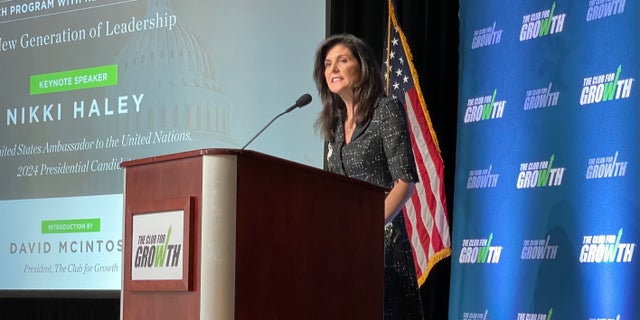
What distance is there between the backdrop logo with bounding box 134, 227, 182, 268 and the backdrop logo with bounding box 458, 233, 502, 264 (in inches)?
105

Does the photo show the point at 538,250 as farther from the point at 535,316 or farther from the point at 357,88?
the point at 357,88

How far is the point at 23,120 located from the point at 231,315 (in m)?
4.13

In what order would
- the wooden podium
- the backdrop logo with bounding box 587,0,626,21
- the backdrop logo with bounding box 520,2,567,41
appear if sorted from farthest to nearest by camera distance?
the backdrop logo with bounding box 520,2,567,41 < the backdrop logo with bounding box 587,0,626,21 < the wooden podium

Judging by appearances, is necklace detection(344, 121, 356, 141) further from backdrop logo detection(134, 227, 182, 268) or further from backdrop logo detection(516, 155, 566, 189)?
backdrop logo detection(516, 155, 566, 189)

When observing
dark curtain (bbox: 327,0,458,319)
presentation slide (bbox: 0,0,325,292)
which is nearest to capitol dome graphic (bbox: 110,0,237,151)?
presentation slide (bbox: 0,0,325,292)

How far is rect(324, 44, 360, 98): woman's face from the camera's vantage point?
2.79 meters

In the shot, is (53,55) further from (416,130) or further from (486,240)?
(486,240)

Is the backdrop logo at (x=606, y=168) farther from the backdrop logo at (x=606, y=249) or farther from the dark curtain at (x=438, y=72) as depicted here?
the dark curtain at (x=438, y=72)

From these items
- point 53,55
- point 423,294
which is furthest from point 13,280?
point 423,294

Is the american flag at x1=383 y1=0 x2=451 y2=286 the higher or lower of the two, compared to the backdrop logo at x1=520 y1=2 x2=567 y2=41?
lower

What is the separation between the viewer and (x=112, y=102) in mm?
5227

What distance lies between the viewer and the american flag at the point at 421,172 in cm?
448

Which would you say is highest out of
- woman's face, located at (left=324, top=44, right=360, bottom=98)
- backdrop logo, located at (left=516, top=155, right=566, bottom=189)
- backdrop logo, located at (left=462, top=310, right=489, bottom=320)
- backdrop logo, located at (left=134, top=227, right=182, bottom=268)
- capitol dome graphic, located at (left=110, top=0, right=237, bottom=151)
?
capitol dome graphic, located at (left=110, top=0, right=237, bottom=151)

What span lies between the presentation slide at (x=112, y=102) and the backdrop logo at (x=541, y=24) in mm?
1048
